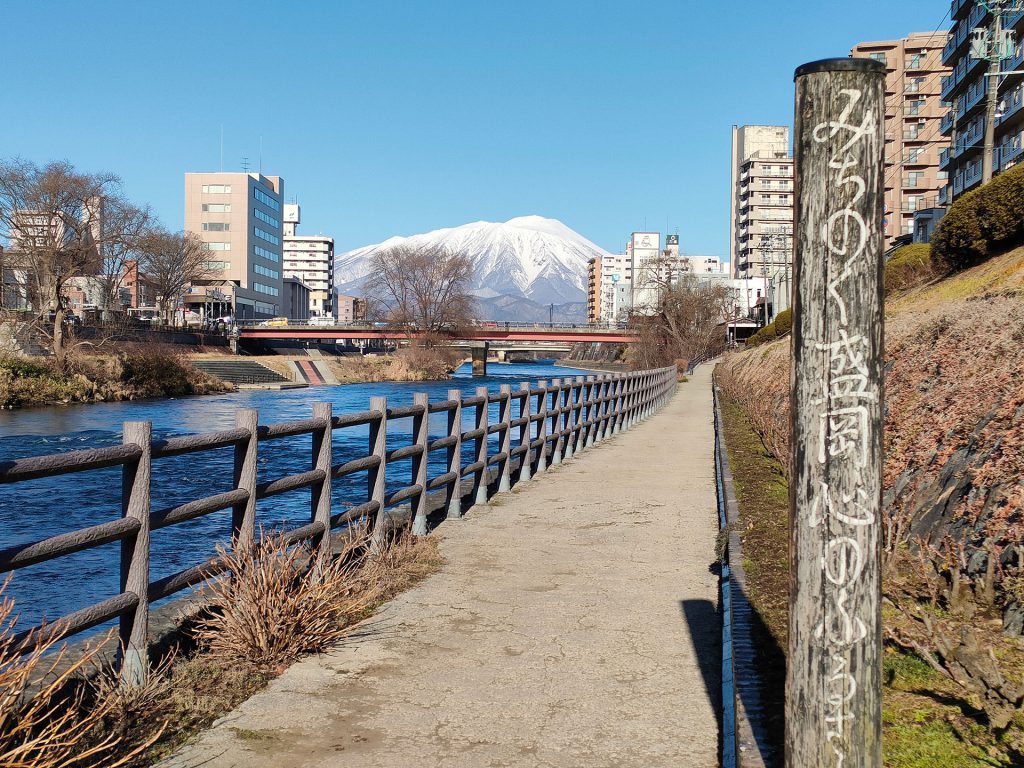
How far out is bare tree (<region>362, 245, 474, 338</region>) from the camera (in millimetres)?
101938

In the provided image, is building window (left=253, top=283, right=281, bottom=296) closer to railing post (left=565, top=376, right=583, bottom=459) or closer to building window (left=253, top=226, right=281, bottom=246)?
building window (left=253, top=226, right=281, bottom=246)

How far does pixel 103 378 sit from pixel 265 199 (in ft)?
373

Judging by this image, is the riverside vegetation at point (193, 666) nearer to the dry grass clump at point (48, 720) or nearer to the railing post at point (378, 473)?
the dry grass clump at point (48, 720)

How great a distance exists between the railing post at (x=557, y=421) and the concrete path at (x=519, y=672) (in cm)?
600

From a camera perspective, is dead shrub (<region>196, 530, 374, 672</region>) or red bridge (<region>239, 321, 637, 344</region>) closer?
dead shrub (<region>196, 530, 374, 672</region>)

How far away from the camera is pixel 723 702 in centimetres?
501

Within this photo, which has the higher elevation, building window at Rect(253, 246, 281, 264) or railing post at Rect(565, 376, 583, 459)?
building window at Rect(253, 246, 281, 264)

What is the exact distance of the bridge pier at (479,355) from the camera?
10338cm

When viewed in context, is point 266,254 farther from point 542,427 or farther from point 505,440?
point 505,440

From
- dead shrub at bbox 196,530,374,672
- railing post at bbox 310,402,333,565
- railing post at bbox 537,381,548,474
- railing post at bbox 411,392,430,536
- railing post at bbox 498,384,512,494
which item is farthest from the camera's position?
railing post at bbox 537,381,548,474

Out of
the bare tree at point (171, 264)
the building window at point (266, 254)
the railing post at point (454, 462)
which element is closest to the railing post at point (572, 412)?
the railing post at point (454, 462)

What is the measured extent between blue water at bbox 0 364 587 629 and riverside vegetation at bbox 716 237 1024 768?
12.8ft

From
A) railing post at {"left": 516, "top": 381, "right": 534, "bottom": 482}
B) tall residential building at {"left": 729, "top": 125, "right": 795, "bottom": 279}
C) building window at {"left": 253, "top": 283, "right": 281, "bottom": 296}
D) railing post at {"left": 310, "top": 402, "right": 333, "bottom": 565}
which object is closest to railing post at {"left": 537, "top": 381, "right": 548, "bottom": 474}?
railing post at {"left": 516, "top": 381, "right": 534, "bottom": 482}

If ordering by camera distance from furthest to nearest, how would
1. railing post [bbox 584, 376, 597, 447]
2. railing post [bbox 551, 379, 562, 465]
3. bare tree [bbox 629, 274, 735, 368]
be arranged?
1. bare tree [bbox 629, 274, 735, 368]
2. railing post [bbox 584, 376, 597, 447]
3. railing post [bbox 551, 379, 562, 465]
